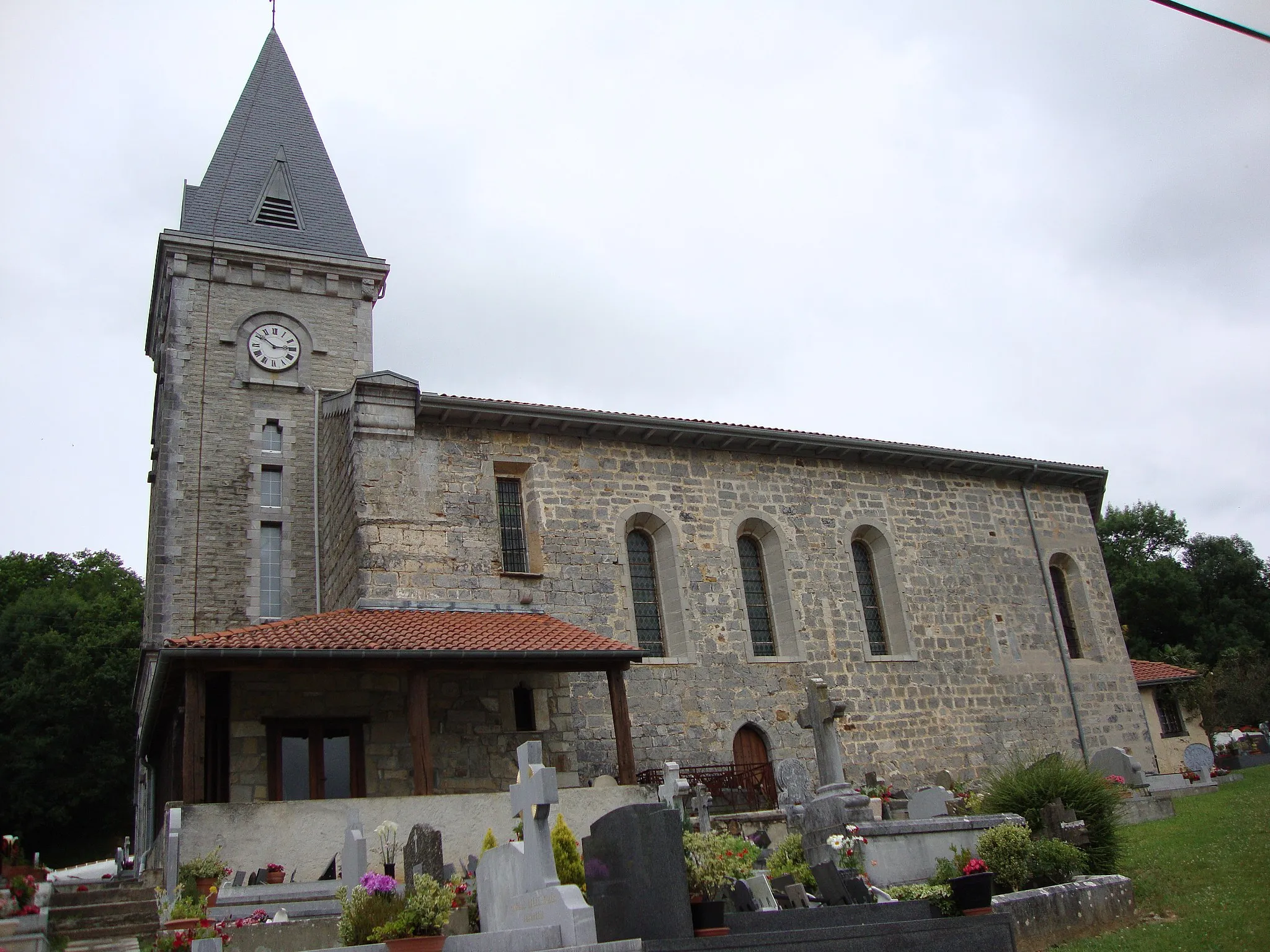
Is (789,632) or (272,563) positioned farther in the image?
(272,563)

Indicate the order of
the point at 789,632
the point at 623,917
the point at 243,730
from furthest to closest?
the point at 789,632, the point at 243,730, the point at 623,917

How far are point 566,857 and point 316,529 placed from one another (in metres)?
13.0

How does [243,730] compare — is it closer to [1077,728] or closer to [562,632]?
[562,632]

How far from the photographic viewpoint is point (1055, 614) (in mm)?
23297

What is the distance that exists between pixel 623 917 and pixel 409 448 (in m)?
10.8

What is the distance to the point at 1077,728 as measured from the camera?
73.9ft

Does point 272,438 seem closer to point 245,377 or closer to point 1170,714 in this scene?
point 245,377

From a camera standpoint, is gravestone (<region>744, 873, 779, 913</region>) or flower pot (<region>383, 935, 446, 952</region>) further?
gravestone (<region>744, 873, 779, 913</region>)

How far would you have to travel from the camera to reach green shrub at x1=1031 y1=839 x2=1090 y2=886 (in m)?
10.4

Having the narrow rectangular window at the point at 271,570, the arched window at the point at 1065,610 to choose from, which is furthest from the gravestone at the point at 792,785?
the narrow rectangular window at the point at 271,570

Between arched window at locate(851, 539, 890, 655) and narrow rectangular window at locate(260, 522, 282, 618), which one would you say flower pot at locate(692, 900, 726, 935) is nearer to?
arched window at locate(851, 539, 890, 655)

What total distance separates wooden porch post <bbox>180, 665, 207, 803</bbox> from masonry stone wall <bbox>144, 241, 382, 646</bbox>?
22.8 ft

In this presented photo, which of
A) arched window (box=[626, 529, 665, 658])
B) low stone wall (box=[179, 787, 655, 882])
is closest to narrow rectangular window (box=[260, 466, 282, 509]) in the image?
arched window (box=[626, 529, 665, 658])

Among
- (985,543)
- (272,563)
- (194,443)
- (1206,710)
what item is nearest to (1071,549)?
(985,543)
